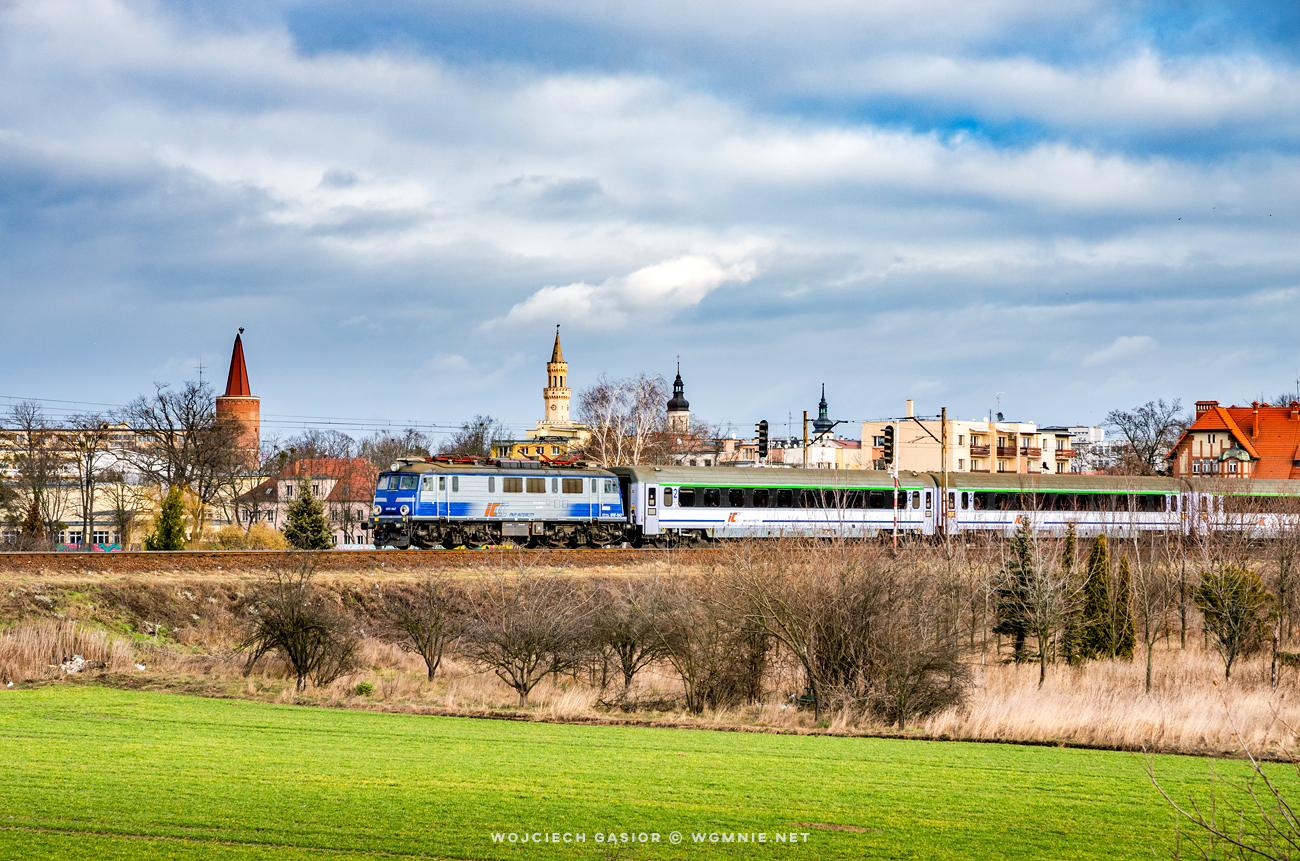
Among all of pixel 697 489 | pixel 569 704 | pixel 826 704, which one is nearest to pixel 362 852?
pixel 569 704

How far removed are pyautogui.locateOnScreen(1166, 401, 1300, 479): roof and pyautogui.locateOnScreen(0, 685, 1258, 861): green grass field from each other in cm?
9144

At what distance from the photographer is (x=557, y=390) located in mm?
156875

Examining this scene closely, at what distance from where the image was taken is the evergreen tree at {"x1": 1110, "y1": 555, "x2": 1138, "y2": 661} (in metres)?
33.4

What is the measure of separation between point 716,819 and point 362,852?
13.1ft

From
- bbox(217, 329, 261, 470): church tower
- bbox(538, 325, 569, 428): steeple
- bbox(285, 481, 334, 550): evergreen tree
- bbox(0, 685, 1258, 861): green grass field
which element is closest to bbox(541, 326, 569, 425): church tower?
bbox(538, 325, 569, 428): steeple

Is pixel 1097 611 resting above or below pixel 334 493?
below

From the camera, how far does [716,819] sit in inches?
498

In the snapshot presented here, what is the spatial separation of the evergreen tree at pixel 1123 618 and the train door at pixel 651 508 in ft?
59.0

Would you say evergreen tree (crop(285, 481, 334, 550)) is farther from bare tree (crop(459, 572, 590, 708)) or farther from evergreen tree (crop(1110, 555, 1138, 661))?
evergreen tree (crop(1110, 555, 1138, 661))

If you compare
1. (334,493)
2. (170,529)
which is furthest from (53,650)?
(334,493)

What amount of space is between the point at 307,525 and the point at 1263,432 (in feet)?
285

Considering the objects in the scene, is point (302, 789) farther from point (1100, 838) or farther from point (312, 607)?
point (312, 607)

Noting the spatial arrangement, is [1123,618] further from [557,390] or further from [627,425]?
[557,390]

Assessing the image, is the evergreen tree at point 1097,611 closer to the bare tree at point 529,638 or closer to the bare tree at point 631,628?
the bare tree at point 631,628
